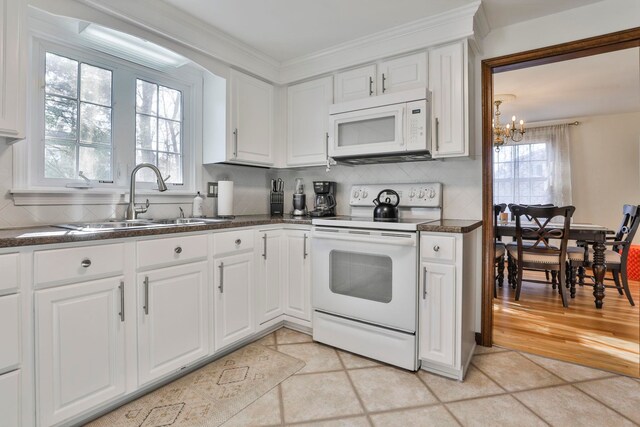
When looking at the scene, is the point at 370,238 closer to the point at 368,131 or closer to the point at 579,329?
the point at 368,131

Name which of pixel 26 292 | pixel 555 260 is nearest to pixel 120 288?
pixel 26 292

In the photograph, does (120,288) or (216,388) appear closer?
(120,288)

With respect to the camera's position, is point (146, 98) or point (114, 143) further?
point (146, 98)

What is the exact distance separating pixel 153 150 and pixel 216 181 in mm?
546

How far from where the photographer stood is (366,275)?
211 cm

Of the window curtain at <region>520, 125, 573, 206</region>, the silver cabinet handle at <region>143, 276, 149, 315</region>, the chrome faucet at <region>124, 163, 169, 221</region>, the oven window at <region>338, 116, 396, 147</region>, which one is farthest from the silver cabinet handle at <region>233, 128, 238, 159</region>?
the window curtain at <region>520, 125, 573, 206</region>

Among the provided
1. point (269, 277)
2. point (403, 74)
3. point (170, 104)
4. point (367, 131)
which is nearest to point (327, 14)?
point (403, 74)

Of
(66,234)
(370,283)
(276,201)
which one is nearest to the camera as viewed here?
(66,234)

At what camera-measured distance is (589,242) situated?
9.87 ft

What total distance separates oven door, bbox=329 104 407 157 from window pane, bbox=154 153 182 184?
1201 millimetres

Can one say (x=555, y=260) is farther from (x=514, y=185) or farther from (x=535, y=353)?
(x=514, y=185)

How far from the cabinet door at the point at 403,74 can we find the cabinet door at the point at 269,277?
1376 millimetres

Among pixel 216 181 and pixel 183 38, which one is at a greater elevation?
pixel 183 38

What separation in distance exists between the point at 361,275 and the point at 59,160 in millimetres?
1955
